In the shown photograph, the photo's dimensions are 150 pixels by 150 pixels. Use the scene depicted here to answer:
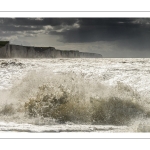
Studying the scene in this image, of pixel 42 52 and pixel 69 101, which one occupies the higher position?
pixel 42 52

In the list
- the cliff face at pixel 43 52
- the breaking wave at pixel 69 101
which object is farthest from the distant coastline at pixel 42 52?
the breaking wave at pixel 69 101

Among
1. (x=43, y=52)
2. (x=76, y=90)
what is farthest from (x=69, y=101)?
(x=43, y=52)

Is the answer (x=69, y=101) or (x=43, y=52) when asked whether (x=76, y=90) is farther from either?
(x=43, y=52)

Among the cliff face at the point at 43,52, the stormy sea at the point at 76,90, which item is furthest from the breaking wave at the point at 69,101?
the cliff face at the point at 43,52

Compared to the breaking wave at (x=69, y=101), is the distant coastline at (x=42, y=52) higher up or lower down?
higher up

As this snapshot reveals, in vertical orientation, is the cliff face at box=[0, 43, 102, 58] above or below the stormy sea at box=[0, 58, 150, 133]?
above

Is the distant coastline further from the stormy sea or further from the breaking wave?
the breaking wave

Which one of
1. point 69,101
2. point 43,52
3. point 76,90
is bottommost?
point 69,101

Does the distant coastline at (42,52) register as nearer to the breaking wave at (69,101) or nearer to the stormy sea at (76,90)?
the stormy sea at (76,90)

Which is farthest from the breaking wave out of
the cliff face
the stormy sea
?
the cliff face
